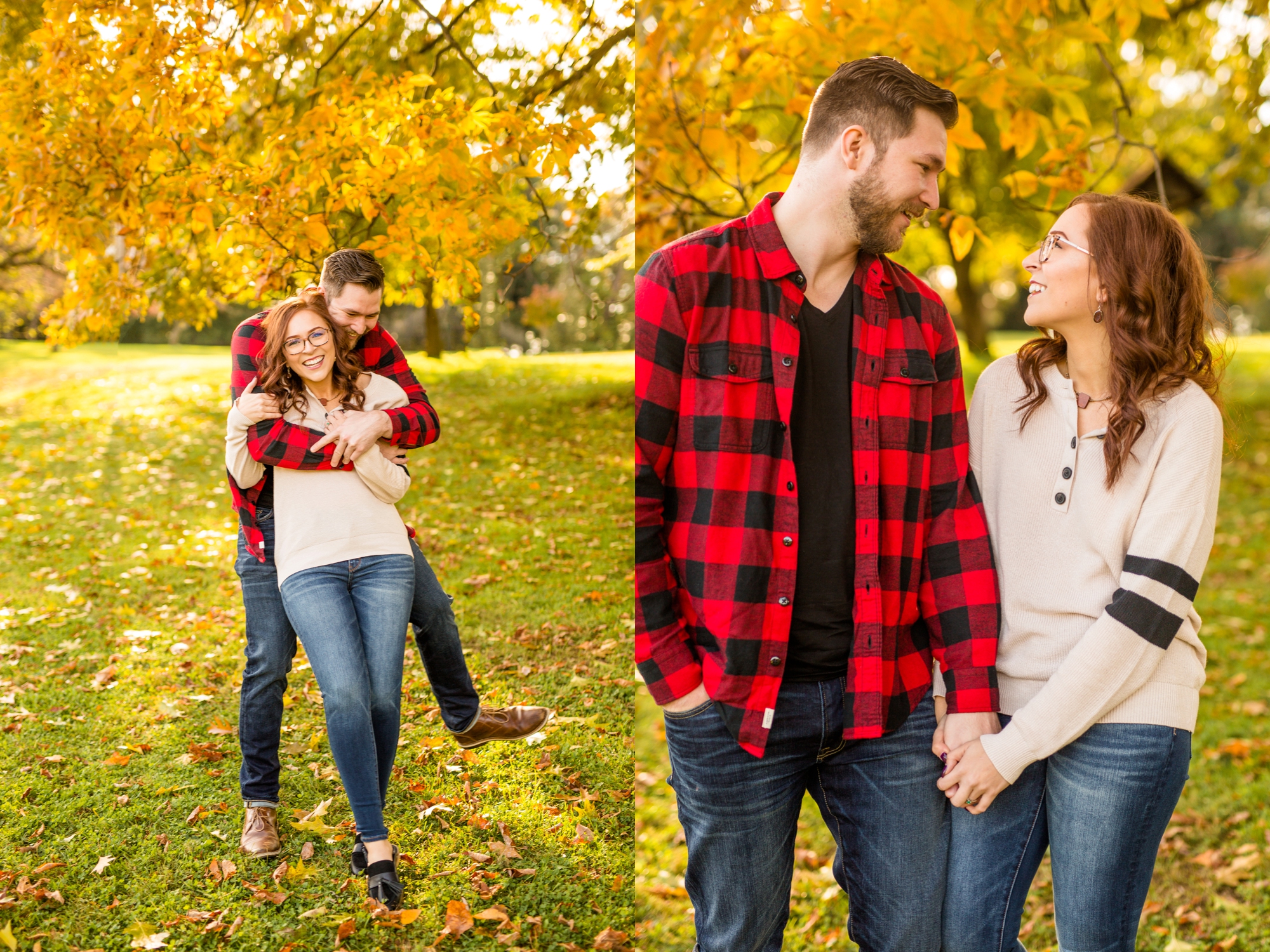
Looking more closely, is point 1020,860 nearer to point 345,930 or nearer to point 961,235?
point 345,930

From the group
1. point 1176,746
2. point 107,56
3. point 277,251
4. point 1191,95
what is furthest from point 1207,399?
point 1191,95

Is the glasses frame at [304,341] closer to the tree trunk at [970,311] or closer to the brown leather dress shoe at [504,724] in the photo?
the brown leather dress shoe at [504,724]

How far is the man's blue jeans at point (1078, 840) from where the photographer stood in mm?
1798

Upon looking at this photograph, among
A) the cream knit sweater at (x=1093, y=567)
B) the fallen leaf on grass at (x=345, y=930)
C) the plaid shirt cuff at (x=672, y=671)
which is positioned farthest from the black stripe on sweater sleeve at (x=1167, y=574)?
the fallen leaf on grass at (x=345, y=930)

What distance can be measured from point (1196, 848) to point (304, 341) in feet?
13.0

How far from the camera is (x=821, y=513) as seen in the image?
181 cm

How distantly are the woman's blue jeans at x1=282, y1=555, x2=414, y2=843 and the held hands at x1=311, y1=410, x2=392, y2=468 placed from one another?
0.22m

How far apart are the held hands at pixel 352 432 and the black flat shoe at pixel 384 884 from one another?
87 centimetres

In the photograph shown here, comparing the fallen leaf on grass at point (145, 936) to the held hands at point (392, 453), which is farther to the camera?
the held hands at point (392, 453)

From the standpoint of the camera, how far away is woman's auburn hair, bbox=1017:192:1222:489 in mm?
1811

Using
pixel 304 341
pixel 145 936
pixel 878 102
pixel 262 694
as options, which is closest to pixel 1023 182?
pixel 878 102

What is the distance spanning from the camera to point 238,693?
6.48ft

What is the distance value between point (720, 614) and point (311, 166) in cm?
133

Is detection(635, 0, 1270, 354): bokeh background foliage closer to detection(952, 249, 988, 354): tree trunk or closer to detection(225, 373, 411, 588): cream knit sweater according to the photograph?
detection(225, 373, 411, 588): cream knit sweater
